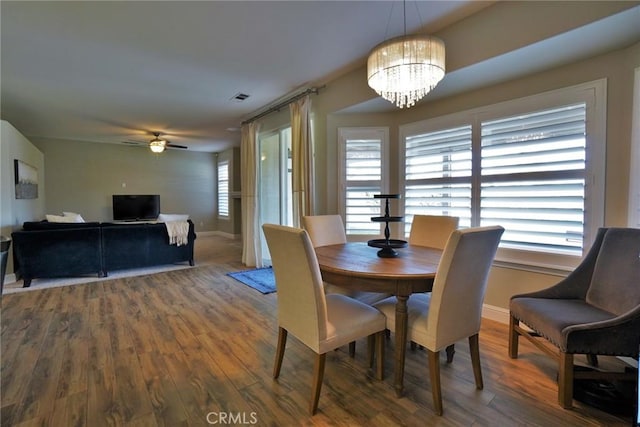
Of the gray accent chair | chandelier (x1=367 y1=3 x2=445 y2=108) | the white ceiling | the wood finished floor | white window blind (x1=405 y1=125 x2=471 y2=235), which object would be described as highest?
the white ceiling

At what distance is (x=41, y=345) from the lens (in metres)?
2.31

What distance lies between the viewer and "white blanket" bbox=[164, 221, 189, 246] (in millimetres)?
4684

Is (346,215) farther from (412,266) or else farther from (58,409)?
(58,409)

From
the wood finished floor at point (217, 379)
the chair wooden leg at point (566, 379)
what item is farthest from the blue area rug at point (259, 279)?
the chair wooden leg at point (566, 379)

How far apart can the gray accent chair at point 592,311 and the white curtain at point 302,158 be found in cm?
245

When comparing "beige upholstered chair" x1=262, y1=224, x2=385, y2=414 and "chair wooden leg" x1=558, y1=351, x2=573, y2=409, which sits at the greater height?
"beige upholstered chair" x1=262, y1=224, x2=385, y2=414

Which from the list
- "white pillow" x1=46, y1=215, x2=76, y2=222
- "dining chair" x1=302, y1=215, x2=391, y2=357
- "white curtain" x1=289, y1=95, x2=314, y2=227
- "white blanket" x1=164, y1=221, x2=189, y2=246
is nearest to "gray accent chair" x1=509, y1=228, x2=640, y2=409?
"dining chair" x1=302, y1=215, x2=391, y2=357

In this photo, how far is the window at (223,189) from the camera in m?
8.59

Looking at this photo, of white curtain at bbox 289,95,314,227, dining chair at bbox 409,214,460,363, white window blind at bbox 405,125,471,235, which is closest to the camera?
dining chair at bbox 409,214,460,363

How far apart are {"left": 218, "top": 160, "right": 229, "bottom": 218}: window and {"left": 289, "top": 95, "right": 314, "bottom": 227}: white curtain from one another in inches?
203

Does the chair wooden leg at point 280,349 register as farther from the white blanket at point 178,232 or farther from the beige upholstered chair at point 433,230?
the white blanket at point 178,232

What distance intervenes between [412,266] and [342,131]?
231 cm

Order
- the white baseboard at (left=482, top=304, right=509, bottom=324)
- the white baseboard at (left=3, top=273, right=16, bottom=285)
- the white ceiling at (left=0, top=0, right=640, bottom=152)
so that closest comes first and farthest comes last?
the white ceiling at (left=0, top=0, right=640, bottom=152) → the white baseboard at (left=482, top=304, right=509, bottom=324) → the white baseboard at (left=3, top=273, right=16, bottom=285)

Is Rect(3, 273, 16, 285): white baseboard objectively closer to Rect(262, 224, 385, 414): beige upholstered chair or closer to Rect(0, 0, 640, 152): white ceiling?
Rect(0, 0, 640, 152): white ceiling
